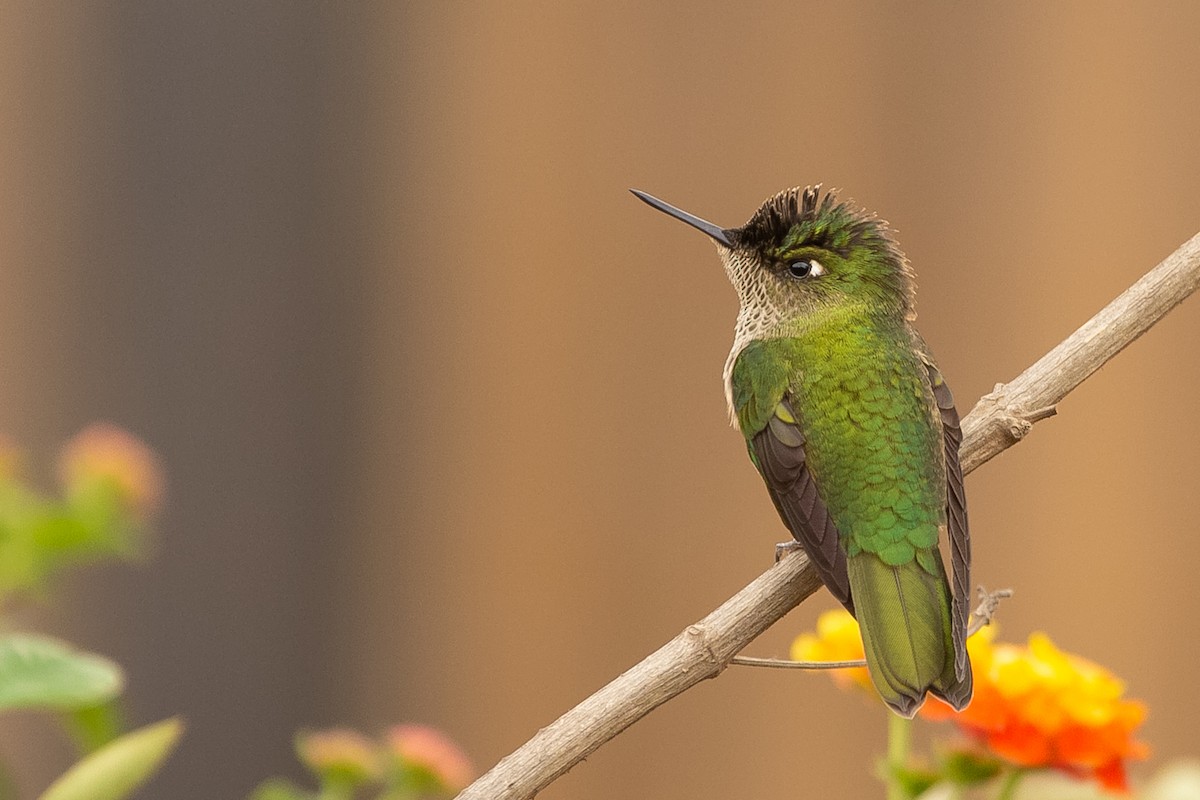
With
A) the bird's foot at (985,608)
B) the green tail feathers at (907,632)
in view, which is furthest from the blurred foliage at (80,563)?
the bird's foot at (985,608)

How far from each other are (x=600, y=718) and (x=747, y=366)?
0.64 meters

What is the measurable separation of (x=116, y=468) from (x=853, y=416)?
0.78m

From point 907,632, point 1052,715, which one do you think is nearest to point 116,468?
point 907,632

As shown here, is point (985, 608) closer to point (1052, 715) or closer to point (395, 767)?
point (1052, 715)

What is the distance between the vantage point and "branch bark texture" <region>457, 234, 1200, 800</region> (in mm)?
1010

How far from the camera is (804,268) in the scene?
160 centimetres

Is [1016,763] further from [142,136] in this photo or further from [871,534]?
[142,136]

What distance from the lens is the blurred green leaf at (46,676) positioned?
989mm

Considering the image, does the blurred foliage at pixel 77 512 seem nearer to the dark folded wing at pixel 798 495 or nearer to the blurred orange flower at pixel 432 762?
the blurred orange flower at pixel 432 762

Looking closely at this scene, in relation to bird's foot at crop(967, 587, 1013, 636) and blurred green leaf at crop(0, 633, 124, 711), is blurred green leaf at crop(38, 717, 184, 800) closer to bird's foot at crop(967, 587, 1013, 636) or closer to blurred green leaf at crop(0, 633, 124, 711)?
blurred green leaf at crop(0, 633, 124, 711)

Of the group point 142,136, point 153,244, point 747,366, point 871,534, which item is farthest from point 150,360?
point 871,534

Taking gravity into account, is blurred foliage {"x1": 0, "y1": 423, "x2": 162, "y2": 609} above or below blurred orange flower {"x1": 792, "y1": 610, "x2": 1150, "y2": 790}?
above

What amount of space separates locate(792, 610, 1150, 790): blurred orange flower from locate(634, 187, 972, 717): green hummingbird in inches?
2.3

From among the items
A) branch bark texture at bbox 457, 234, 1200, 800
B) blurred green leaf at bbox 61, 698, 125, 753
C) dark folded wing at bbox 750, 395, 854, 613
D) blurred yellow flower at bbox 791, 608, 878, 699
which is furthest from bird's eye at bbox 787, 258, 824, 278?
blurred green leaf at bbox 61, 698, 125, 753
